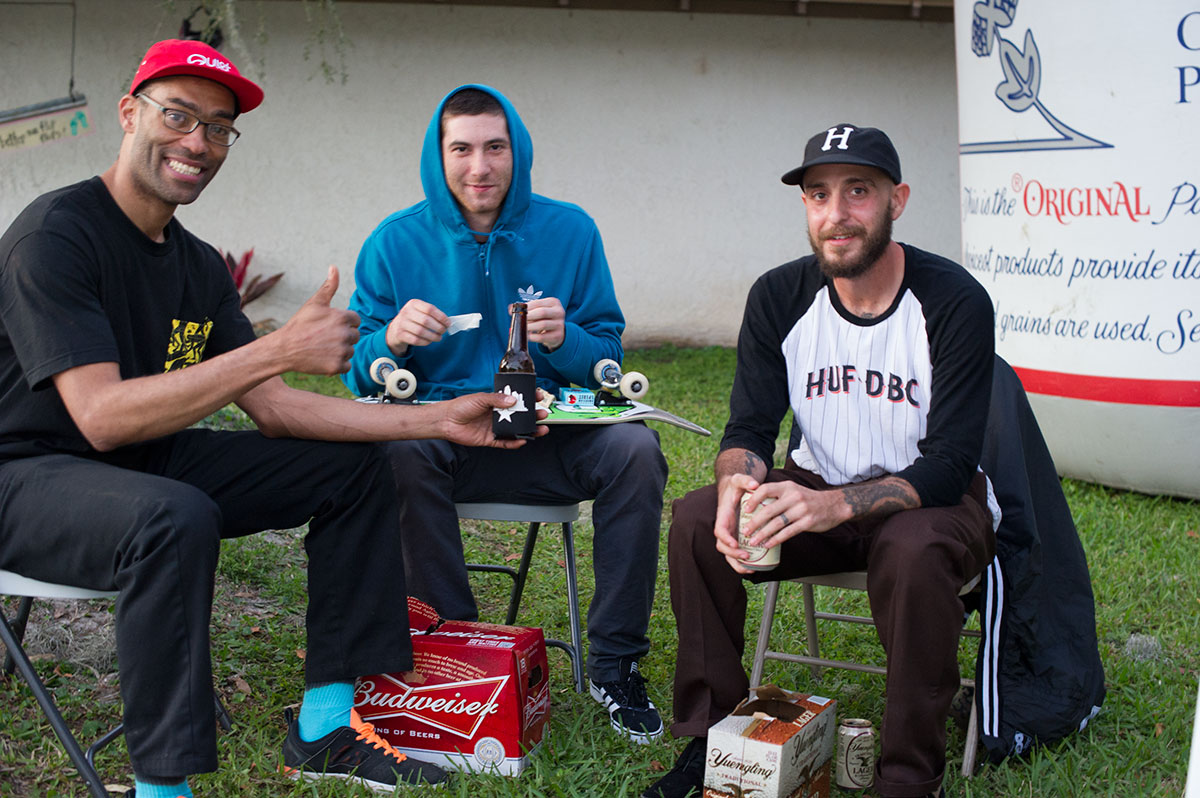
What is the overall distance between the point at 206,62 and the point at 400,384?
101 cm

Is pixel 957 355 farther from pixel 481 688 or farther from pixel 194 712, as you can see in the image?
pixel 194 712

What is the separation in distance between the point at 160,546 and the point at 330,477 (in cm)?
58

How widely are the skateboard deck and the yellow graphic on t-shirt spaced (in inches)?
36.8

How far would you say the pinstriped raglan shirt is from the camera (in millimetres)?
2719

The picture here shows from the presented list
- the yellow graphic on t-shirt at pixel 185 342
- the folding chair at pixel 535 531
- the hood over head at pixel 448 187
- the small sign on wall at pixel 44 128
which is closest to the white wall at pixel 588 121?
the small sign on wall at pixel 44 128

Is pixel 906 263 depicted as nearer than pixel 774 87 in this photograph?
Yes

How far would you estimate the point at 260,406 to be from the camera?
2.95 meters

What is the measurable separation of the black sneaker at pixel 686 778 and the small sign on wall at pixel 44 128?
893 cm

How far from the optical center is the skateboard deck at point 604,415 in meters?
Answer: 3.13

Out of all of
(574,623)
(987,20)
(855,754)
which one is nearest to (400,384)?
(574,623)

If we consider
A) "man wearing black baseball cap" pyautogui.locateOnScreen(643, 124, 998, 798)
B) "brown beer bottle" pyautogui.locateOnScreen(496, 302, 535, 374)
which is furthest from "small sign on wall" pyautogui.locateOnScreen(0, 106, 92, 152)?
"man wearing black baseball cap" pyautogui.locateOnScreen(643, 124, 998, 798)

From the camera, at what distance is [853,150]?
2.77m

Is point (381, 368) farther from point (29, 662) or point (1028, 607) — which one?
point (1028, 607)

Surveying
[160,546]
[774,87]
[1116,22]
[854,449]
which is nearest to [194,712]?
[160,546]
